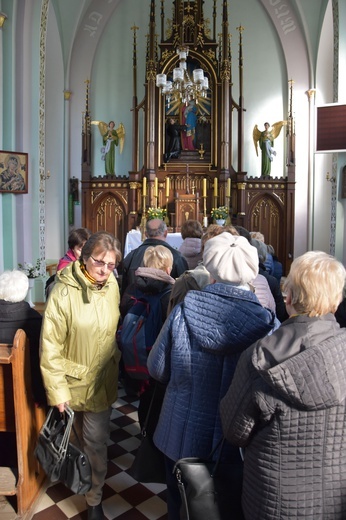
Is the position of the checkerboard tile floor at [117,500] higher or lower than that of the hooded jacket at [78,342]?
lower

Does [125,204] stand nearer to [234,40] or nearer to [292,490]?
[234,40]

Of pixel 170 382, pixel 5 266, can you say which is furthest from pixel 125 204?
pixel 170 382

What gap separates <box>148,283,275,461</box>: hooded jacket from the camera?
70.6 inches

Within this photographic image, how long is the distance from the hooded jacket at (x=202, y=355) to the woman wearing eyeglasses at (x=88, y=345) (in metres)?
0.64

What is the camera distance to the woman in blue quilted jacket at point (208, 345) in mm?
1797

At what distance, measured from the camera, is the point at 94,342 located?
2.51 meters

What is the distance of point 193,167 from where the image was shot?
11070mm

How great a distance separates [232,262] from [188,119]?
10.1 meters

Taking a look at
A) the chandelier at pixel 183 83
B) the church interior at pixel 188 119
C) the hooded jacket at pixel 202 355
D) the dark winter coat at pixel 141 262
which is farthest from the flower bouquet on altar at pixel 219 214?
the hooded jacket at pixel 202 355

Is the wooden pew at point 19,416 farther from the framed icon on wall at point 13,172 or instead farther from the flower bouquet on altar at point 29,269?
the framed icon on wall at point 13,172

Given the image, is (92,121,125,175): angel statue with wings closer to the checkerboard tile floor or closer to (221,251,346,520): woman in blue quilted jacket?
the checkerboard tile floor

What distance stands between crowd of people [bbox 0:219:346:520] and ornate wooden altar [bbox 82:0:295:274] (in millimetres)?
8091

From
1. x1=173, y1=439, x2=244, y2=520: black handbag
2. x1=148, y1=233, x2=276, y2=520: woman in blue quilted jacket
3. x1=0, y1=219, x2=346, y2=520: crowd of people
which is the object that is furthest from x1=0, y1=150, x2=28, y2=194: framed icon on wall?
x1=173, y1=439, x2=244, y2=520: black handbag

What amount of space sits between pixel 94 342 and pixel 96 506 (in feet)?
3.26
